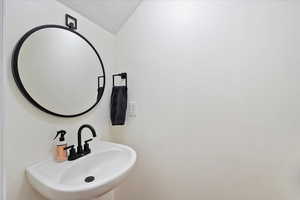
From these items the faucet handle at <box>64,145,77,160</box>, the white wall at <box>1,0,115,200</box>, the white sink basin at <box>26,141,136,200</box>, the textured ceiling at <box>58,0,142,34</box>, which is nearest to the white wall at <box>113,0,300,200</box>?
the textured ceiling at <box>58,0,142,34</box>

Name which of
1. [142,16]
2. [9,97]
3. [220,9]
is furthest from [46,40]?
[220,9]

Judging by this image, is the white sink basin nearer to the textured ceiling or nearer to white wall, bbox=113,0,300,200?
white wall, bbox=113,0,300,200

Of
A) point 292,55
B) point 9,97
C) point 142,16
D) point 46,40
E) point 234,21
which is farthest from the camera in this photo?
point 142,16

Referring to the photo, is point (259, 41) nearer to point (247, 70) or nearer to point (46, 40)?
point (247, 70)

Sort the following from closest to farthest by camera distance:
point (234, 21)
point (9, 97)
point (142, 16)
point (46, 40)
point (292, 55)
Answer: point (9, 97) < point (46, 40) < point (292, 55) < point (234, 21) < point (142, 16)

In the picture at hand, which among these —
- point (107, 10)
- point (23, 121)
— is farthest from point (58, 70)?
point (107, 10)

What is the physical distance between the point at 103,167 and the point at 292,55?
154 cm

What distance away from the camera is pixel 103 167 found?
1113 mm

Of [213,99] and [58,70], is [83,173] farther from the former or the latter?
[213,99]

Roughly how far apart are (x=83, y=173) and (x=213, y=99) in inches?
42.3

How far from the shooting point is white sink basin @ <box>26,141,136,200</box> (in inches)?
26.9

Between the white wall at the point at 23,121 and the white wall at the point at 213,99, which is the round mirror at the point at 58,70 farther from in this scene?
the white wall at the point at 213,99

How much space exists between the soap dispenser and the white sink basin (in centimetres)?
3

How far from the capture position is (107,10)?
126 centimetres
